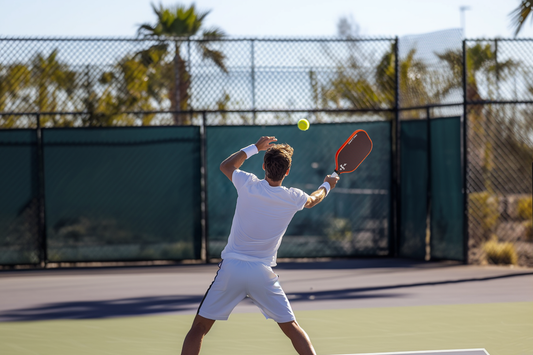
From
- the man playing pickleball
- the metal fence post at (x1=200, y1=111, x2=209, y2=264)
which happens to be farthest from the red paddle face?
the metal fence post at (x1=200, y1=111, x2=209, y2=264)

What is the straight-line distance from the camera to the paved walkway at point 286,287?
22.7 ft

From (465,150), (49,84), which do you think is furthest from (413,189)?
(49,84)

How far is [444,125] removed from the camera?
9.95 meters

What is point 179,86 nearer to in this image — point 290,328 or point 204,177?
point 204,177

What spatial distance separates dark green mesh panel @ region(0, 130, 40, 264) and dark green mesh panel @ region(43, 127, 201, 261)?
0.21 m

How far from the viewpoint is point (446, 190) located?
9.88 meters

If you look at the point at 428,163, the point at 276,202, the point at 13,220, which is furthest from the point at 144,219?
the point at 276,202

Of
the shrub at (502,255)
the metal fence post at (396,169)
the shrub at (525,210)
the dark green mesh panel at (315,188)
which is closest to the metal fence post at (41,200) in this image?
the dark green mesh panel at (315,188)

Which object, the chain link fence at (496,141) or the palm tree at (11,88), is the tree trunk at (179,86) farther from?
the chain link fence at (496,141)

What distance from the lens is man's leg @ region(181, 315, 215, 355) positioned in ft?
13.1

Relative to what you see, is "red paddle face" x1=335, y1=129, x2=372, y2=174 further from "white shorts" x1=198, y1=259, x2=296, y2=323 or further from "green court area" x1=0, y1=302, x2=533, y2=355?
"green court area" x1=0, y1=302, x2=533, y2=355

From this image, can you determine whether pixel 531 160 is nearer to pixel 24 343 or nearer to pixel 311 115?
pixel 311 115

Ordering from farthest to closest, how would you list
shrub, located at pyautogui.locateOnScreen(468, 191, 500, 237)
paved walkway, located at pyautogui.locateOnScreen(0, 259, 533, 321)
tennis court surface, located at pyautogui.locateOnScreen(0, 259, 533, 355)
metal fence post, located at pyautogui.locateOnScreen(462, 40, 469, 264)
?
shrub, located at pyautogui.locateOnScreen(468, 191, 500, 237) < metal fence post, located at pyautogui.locateOnScreen(462, 40, 469, 264) < paved walkway, located at pyautogui.locateOnScreen(0, 259, 533, 321) < tennis court surface, located at pyautogui.locateOnScreen(0, 259, 533, 355)

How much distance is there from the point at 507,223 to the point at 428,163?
2.10 m
